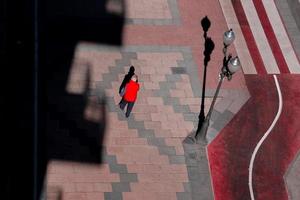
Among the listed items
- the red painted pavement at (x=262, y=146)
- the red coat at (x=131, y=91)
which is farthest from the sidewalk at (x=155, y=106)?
the red coat at (x=131, y=91)

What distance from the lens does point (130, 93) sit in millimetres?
24672

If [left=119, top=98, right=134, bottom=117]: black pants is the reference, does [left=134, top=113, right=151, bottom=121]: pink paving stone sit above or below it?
below

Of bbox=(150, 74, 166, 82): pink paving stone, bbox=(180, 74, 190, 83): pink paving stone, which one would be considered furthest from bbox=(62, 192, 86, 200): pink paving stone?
bbox=(180, 74, 190, 83): pink paving stone

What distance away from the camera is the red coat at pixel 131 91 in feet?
80.2

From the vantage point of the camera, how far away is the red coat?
24.4 meters

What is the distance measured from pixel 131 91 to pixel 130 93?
12 cm

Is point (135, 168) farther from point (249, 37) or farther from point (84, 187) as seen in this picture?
point (249, 37)

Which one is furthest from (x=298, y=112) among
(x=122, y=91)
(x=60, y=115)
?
(x=60, y=115)

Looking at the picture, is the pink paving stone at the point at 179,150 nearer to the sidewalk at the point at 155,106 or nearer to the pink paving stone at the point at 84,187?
the sidewalk at the point at 155,106

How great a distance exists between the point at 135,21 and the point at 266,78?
694 cm

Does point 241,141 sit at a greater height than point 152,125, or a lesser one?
lesser

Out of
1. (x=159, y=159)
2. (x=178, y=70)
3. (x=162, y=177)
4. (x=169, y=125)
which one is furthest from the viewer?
(x=178, y=70)

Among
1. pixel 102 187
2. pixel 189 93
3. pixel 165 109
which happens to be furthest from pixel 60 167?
pixel 189 93

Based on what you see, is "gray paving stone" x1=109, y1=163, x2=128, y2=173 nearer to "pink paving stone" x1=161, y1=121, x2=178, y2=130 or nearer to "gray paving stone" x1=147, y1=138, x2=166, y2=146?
"gray paving stone" x1=147, y1=138, x2=166, y2=146
